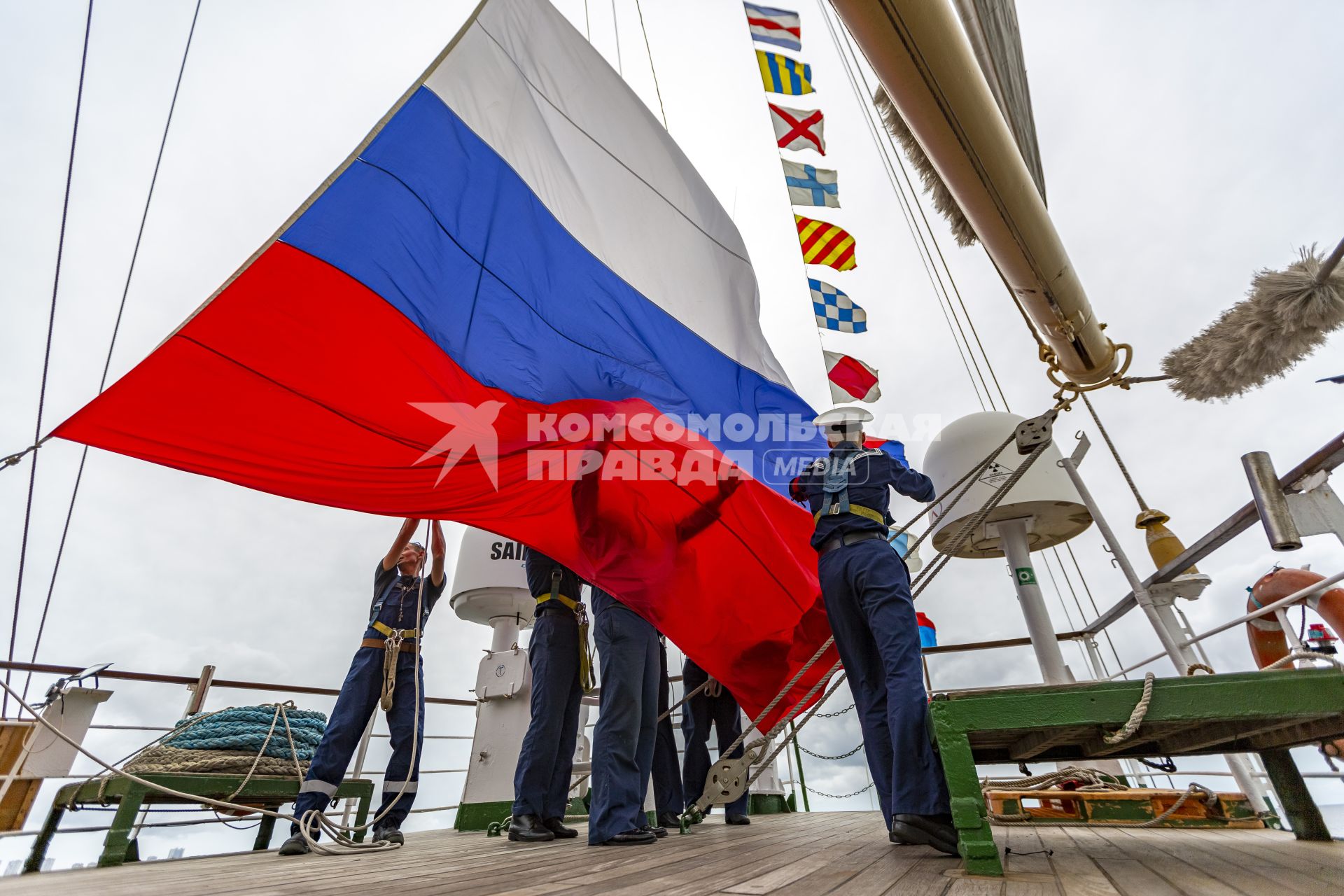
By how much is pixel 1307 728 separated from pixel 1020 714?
731mm

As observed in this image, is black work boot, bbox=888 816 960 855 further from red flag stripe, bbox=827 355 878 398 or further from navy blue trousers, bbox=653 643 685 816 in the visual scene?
red flag stripe, bbox=827 355 878 398

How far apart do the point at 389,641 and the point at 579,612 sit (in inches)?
40.6

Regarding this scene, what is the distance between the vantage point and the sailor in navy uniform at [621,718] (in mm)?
2160

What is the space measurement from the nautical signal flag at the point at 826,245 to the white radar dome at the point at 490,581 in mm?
3196

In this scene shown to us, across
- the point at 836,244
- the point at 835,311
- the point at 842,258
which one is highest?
the point at 836,244

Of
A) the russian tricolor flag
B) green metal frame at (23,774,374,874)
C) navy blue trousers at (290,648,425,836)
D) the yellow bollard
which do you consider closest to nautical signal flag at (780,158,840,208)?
the russian tricolor flag

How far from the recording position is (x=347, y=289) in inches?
71.6

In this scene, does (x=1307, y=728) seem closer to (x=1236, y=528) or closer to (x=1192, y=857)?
(x=1192, y=857)

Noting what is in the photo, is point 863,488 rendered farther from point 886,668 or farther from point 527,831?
point 527,831

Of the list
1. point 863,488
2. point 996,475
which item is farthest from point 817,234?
point 863,488

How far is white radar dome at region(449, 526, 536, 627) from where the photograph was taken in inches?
178

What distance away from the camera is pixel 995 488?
3.75 meters

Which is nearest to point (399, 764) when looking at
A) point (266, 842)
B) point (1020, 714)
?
Answer: point (266, 842)

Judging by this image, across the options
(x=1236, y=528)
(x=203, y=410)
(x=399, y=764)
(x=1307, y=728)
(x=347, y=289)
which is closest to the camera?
(x=1307, y=728)
